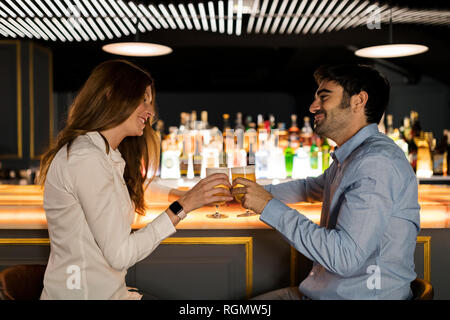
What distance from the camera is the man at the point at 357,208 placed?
1160mm

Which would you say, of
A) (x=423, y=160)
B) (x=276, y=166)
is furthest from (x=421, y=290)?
(x=423, y=160)

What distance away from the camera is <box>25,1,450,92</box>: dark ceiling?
4.46m

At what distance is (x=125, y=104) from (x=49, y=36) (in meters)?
3.08

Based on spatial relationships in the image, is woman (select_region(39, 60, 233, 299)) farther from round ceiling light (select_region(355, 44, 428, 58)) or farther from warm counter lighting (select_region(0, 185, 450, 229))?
round ceiling light (select_region(355, 44, 428, 58))

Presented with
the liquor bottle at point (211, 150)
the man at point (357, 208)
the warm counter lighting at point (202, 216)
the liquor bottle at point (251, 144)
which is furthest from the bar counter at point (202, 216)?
the liquor bottle at point (251, 144)

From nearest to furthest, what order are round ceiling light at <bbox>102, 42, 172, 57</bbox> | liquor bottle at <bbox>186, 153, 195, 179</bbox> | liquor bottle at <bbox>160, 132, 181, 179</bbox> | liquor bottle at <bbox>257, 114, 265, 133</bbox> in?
round ceiling light at <bbox>102, 42, 172, 57</bbox> → liquor bottle at <bbox>160, 132, 181, 179</bbox> → liquor bottle at <bbox>186, 153, 195, 179</bbox> → liquor bottle at <bbox>257, 114, 265, 133</bbox>

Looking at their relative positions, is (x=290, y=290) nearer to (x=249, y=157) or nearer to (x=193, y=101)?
(x=249, y=157)

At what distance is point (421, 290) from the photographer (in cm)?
118

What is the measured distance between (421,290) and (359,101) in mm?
618

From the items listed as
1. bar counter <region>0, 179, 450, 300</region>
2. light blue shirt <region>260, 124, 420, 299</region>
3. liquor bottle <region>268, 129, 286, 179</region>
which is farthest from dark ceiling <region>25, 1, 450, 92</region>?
light blue shirt <region>260, 124, 420, 299</region>

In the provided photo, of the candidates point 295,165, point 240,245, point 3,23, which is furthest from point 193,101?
point 240,245

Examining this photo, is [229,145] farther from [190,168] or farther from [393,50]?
[393,50]
